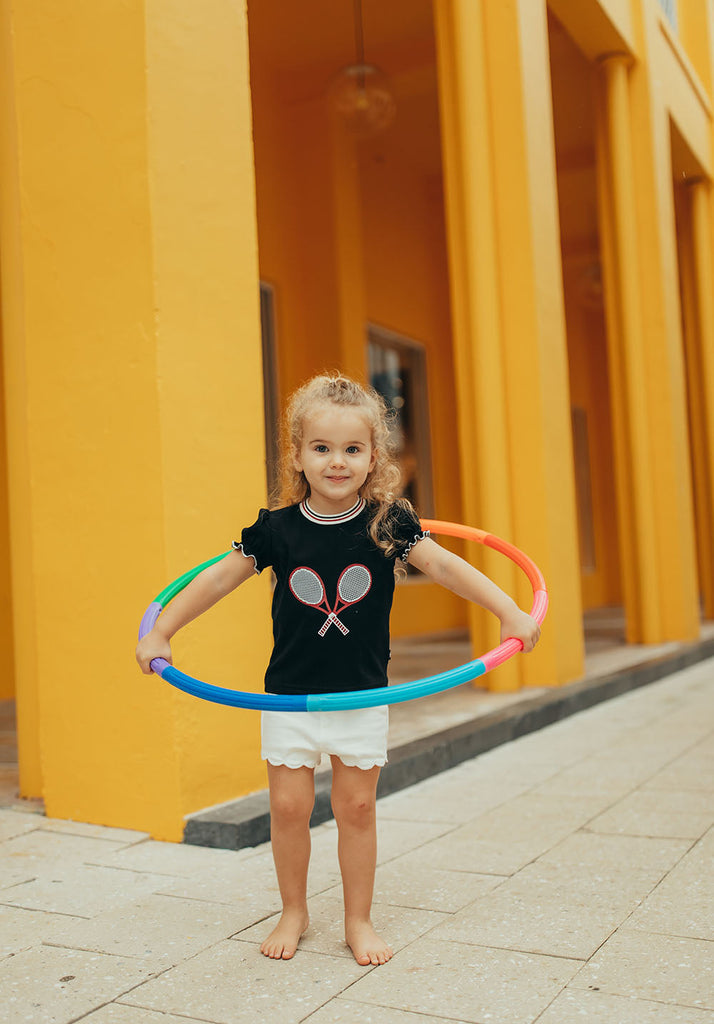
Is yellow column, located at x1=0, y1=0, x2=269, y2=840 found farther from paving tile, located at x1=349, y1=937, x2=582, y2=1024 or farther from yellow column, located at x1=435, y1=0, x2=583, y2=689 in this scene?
yellow column, located at x1=435, y1=0, x2=583, y2=689

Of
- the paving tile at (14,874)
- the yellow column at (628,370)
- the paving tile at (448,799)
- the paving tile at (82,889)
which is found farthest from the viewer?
the yellow column at (628,370)

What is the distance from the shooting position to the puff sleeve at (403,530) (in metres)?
2.66

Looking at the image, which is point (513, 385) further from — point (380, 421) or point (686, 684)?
point (380, 421)

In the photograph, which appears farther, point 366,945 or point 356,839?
point 356,839

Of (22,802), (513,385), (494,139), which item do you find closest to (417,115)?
(494,139)

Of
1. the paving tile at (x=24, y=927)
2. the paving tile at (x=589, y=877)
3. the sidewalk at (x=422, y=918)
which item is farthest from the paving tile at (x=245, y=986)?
the paving tile at (x=589, y=877)

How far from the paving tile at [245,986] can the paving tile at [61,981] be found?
0.07 metres

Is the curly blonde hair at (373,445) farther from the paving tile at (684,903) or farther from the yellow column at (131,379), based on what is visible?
the paving tile at (684,903)

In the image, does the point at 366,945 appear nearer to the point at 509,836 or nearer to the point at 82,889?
the point at 82,889

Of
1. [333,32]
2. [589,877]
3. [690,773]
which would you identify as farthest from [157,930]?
[333,32]

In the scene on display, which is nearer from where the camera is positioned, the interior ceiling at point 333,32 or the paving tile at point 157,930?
the paving tile at point 157,930

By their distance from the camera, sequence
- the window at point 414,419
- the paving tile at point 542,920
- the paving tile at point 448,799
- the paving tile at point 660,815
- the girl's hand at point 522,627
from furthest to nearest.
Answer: the window at point 414,419
the paving tile at point 448,799
the paving tile at point 660,815
the paving tile at point 542,920
the girl's hand at point 522,627

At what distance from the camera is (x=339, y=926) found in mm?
2811

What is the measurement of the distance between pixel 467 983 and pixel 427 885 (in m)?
0.79
